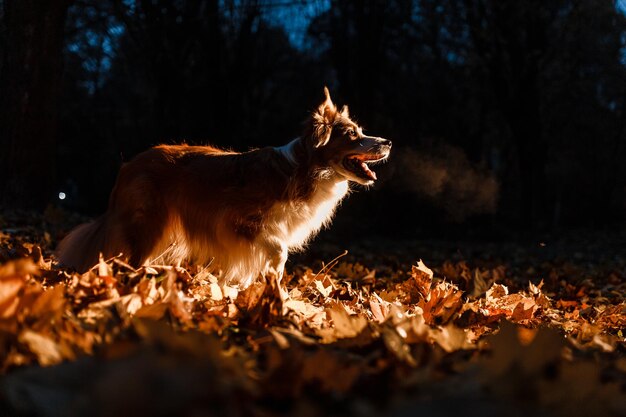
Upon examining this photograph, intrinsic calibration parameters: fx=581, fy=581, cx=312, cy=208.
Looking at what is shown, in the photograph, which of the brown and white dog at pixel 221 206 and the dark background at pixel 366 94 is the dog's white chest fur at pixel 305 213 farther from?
the dark background at pixel 366 94

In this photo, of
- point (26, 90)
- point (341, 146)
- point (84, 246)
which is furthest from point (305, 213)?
point (26, 90)

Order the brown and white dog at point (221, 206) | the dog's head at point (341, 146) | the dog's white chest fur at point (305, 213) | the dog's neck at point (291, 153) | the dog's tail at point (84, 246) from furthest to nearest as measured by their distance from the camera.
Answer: the dog's head at point (341, 146) < the dog's neck at point (291, 153) < the dog's white chest fur at point (305, 213) < the brown and white dog at point (221, 206) < the dog's tail at point (84, 246)

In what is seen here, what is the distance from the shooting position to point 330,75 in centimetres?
2608

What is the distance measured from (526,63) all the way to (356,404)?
17.6 m

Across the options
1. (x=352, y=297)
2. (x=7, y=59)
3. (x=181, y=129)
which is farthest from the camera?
(x=181, y=129)

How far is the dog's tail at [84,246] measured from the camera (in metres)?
Answer: 4.07

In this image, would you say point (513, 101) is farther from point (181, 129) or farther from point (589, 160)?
point (589, 160)

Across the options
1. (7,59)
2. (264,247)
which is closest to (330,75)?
(7,59)

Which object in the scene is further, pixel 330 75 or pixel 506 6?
pixel 330 75

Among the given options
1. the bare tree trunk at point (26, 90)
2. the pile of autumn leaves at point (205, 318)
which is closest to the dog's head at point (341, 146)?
the pile of autumn leaves at point (205, 318)

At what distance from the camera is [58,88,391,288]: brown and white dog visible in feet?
13.8

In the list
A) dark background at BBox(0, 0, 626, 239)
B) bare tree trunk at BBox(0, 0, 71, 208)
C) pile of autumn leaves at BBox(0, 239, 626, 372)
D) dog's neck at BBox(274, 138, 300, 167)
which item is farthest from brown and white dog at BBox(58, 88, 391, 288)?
dark background at BBox(0, 0, 626, 239)

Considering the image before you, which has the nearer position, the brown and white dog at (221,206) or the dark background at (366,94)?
the brown and white dog at (221,206)

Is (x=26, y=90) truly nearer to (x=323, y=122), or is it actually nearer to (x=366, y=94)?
(x=323, y=122)
